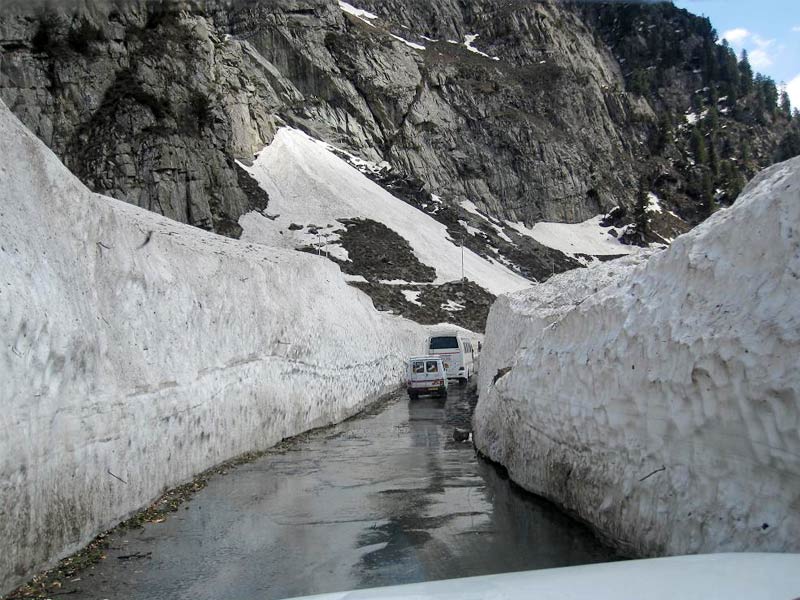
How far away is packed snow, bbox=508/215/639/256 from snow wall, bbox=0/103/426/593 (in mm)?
96032

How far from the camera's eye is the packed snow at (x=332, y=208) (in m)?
70.6

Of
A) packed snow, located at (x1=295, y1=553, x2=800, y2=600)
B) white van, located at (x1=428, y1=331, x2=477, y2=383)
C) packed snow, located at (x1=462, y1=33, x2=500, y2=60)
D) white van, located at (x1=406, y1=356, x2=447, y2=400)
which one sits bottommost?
packed snow, located at (x1=295, y1=553, x2=800, y2=600)

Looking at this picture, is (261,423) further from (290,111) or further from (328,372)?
(290,111)

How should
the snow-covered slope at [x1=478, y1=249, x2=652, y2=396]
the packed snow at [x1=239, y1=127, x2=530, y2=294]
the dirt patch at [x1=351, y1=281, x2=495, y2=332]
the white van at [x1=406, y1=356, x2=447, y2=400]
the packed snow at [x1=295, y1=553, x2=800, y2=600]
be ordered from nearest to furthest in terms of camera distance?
the packed snow at [x1=295, y1=553, x2=800, y2=600]
the snow-covered slope at [x1=478, y1=249, x2=652, y2=396]
the white van at [x1=406, y1=356, x2=447, y2=400]
the dirt patch at [x1=351, y1=281, x2=495, y2=332]
the packed snow at [x1=239, y1=127, x2=530, y2=294]

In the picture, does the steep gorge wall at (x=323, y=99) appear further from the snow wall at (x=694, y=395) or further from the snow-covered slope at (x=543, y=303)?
the snow wall at (x=694, y=395)

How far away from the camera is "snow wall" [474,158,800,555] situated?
443 cm

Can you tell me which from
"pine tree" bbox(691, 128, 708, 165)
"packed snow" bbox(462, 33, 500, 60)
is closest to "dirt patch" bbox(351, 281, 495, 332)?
"packed snow" bbox(462, 33, 500, 60)

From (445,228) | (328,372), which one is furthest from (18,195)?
(445,228)

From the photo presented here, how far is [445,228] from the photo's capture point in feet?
279

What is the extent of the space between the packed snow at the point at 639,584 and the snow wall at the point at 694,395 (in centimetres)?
118

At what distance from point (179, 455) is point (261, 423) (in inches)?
163

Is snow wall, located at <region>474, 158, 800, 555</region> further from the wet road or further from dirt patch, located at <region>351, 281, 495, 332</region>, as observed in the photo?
dirt patch, located at <region>351, 281, 495, 332</region>

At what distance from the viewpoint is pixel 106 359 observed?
771 cm

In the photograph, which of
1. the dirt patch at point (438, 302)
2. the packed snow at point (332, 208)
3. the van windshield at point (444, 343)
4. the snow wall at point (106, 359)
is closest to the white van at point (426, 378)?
the van windshield at point (444, 343)
